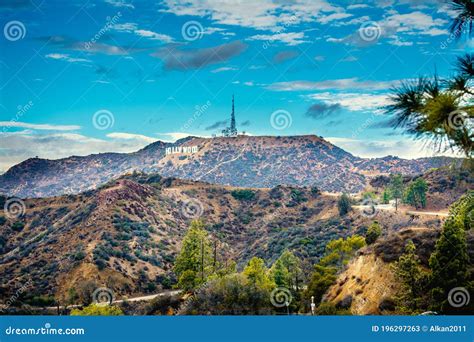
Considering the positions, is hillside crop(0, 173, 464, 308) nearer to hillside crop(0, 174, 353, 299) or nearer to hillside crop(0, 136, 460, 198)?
hillside crop(0, 174, 353, 299)

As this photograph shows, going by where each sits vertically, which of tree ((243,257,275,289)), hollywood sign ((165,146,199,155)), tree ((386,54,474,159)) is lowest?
tree ((243,257,275,289))

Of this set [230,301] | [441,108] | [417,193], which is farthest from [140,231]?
[441,108]

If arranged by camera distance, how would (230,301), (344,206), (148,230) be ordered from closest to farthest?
(230,301) → (148,230) → (344,206)

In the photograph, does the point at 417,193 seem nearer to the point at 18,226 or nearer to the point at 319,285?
the point at 319,285

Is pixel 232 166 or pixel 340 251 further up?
pixel 232 166

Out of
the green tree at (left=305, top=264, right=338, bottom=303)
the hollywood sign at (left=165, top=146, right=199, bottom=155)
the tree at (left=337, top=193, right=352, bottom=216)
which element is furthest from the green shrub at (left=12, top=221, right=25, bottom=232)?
the hollywood sign at (left=165, top=146, right=199, bottom=155)

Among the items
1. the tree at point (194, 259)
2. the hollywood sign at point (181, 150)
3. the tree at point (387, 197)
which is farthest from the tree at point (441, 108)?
the hollywood sign at point (181, 150)

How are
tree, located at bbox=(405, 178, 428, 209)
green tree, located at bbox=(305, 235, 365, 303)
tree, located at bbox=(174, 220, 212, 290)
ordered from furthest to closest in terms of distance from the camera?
tree, located at bbox=(405, 178, 428, 209) < tree, located at bbox=(174, 220, 212, 290) < green tree, located at bbox=(305, 235, 365, 303)

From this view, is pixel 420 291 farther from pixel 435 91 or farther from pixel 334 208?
pixel 334 208
